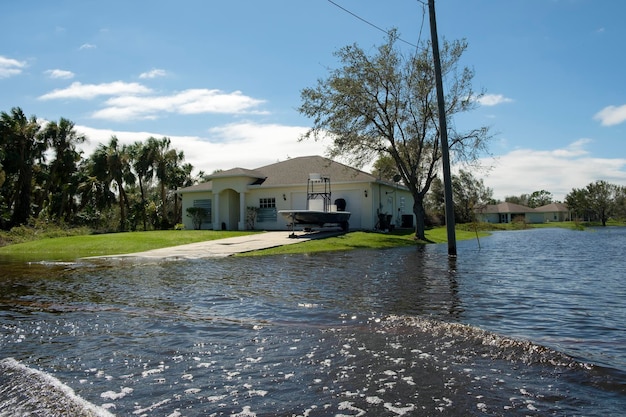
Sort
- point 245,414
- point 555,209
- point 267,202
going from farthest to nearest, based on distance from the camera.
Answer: point 555,209, point 267,202, point 245,414

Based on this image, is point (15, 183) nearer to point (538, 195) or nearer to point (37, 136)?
point (37, 136)

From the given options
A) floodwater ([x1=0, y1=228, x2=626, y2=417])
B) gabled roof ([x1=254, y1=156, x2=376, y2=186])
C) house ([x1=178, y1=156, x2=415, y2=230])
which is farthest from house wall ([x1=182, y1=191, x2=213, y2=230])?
floodwater ([x1=0, y1=228, x2=626, y2=417])

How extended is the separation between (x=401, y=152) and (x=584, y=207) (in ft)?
182

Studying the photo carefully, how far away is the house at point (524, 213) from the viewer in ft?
260

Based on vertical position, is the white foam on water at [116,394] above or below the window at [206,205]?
below

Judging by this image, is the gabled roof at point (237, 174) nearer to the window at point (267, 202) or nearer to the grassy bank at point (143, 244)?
the window at point (267, 202)

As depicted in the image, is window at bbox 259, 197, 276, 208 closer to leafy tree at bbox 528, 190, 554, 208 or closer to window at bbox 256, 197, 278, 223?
window at bbox 256, 197, 278, 223

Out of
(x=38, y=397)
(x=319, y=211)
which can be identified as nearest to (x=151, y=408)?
(x=38, y=397)

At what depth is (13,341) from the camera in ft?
17.7

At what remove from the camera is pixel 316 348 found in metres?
4.82

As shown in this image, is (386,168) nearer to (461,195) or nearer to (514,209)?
(461,195)

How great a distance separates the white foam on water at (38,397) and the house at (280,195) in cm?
2373

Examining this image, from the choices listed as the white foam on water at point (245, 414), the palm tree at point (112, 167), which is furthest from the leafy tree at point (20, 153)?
the white foam on water at point (245, 414)

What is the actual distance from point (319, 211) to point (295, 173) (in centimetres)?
829
